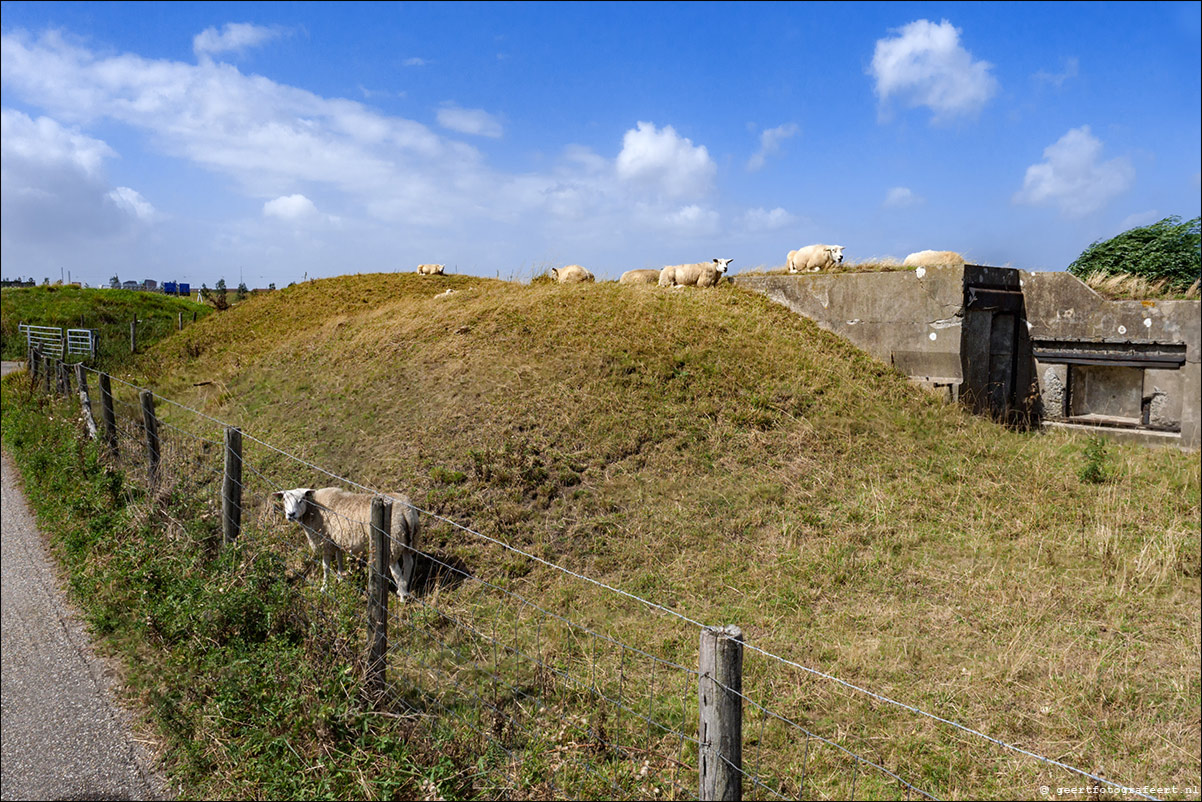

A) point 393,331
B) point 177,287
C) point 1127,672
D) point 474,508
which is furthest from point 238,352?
point 177,287

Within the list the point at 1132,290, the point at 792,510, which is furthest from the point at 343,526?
the point at 1132,290

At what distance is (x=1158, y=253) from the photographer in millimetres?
18234

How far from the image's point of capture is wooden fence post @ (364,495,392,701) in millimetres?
4891

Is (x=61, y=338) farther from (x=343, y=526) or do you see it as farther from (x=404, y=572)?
(x=404, y=572)

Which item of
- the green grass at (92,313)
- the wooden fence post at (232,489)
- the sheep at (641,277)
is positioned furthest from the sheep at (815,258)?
the green grass at (92,313)

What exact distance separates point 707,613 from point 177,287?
272 feet

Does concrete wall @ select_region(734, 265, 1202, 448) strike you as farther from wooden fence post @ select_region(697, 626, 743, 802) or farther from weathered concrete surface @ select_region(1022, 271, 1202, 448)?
wooden fence post @ select_region(697, 626, 743, 802)

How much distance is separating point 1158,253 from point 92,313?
43879 millimetres

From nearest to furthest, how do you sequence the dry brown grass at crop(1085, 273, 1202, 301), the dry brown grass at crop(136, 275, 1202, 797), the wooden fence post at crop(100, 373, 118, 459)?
the dry brown grass at crop(136, 275, 1202, 797) < the wooden fence post at crop(100, 373, 118, 459) < the dry brown grass at crop(1085, 273, 1202, 301)

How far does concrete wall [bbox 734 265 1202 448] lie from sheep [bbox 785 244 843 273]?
1667 millimetres

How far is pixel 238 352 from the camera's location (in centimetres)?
1914

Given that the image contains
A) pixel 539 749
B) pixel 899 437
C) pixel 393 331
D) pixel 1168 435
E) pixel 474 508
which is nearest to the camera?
pixel 539 749

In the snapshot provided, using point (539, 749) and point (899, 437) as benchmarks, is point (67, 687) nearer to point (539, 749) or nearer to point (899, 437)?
point (539, 749)

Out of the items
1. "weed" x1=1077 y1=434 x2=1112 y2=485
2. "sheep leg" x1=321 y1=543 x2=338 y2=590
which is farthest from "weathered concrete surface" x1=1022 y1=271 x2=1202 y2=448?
"sheep leg" x1=321 y1=543 x2=338 y2=590
